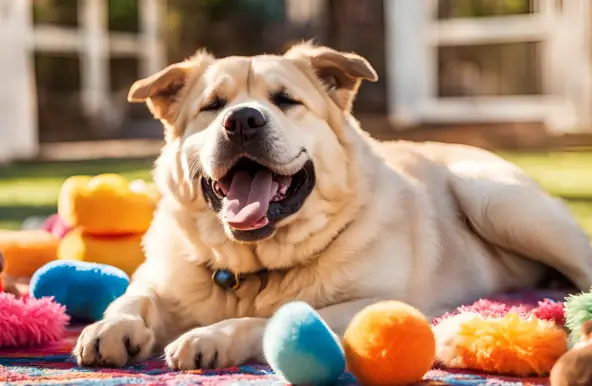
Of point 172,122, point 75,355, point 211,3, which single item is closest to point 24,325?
point 75,355

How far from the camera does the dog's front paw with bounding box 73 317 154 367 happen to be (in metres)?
2.54

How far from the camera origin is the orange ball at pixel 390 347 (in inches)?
85.8

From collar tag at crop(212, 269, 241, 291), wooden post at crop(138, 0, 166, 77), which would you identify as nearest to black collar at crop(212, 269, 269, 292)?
collar tag at crop(212, 269, 241, 291)

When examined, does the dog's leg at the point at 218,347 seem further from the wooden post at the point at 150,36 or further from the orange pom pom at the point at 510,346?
the wooden post at the point at 150,36

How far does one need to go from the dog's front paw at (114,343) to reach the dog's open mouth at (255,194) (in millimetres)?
494

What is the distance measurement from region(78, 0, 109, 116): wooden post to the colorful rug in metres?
10.8

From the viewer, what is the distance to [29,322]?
2.88 m

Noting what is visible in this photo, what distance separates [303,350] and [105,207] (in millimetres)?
1978

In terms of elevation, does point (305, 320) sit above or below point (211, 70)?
below

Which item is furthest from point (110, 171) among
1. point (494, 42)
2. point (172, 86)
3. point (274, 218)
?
point (274, 218)

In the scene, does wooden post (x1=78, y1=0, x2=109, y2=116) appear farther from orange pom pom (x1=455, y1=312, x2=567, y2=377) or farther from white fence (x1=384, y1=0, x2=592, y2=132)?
orange pom pom (x1=455, y1=312, x2=567, y2=377)

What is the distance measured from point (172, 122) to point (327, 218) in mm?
757

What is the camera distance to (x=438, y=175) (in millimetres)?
3922

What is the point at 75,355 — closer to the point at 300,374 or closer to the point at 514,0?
the point at 300,374
